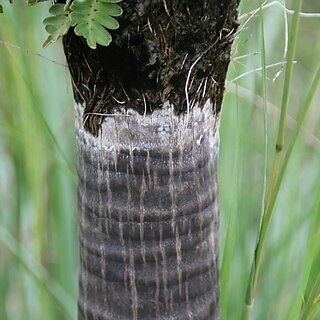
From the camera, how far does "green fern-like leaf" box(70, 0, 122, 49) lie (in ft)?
1.41

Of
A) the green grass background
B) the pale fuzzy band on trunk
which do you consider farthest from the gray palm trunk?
the green grass background

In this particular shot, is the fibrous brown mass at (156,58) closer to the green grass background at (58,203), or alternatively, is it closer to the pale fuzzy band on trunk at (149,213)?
the pale fuzzy band on trunk at (149,213)

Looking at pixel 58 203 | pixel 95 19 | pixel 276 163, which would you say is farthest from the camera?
pixel 58 203

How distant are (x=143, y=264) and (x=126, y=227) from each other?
3cm

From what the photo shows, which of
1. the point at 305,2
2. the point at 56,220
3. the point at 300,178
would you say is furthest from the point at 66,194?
the point at 305,2

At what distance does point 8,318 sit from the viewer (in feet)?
3.08

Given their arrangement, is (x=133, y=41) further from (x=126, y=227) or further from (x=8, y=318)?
(x=8, y=318)

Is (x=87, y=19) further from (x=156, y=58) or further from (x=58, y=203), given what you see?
(x=58, y=203)

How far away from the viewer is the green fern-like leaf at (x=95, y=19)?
43cm

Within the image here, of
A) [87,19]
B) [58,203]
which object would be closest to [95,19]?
[87,19]

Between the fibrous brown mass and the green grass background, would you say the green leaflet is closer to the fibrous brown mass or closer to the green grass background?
the fibrous brown mass

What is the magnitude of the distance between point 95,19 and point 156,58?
5 cm

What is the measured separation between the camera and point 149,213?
506 millimetres

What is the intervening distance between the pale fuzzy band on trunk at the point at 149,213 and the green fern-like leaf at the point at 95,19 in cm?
7
